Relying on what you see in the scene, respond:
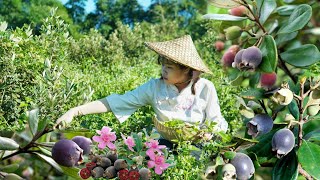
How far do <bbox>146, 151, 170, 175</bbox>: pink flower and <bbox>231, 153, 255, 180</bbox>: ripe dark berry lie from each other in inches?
12.6

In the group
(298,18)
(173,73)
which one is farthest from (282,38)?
(173,73)

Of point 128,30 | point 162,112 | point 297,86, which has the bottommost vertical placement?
Answer: point 128,30

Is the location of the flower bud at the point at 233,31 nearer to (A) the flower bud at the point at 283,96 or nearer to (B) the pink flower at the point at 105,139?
(A) the flower bud at the point at 283,96

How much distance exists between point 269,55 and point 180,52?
87 cm

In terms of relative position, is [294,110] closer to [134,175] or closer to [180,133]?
[134,175]

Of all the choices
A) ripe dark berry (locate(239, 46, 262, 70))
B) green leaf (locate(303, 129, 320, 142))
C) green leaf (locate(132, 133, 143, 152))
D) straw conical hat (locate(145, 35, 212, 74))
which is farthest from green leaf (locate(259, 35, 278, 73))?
straw conical hat (locate(145, 35, 212, 74))

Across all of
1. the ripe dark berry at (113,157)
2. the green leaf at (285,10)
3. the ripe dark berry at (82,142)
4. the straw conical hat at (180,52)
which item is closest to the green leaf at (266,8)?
the green leaf at (285,10)

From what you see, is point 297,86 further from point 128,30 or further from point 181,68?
point 128,30

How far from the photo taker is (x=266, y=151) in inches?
47.1

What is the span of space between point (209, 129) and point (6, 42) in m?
1.76

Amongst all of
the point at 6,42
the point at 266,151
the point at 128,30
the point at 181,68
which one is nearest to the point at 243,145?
the point at 266,151

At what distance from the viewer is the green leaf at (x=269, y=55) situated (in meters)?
1.08

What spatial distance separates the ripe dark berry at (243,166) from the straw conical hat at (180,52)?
2.45 ft

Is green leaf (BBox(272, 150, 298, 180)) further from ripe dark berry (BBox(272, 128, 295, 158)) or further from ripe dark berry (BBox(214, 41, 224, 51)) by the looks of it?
ripe dark berry (BBox(214, 41, 224, 51))
